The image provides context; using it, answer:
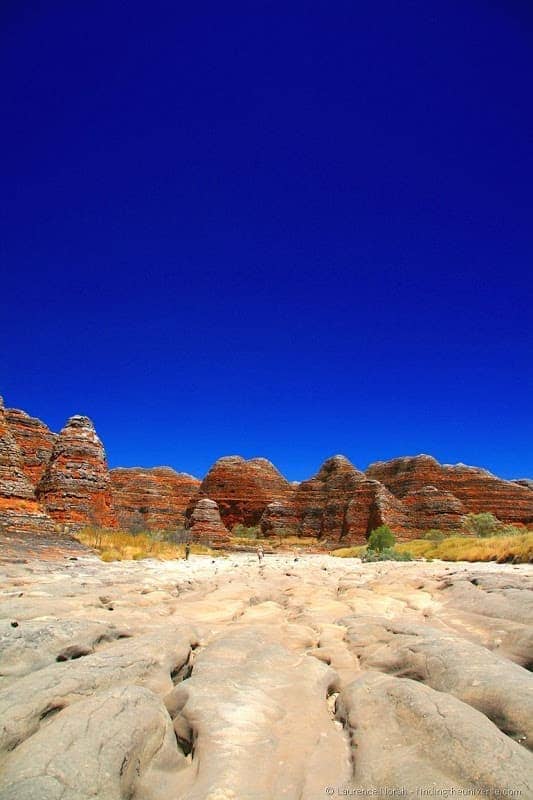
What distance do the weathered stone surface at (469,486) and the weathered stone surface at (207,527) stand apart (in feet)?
73.6

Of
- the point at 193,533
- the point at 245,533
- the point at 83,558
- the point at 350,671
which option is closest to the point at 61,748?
the point at 350,671

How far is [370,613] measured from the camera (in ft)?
21.6

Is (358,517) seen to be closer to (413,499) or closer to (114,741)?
(413,499)

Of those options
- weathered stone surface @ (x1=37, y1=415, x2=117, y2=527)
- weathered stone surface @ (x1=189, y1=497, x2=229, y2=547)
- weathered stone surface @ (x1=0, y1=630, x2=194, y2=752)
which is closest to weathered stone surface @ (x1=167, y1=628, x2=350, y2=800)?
weathered stone surface @ (x1=0, y1=630, x2=194, y2=752)

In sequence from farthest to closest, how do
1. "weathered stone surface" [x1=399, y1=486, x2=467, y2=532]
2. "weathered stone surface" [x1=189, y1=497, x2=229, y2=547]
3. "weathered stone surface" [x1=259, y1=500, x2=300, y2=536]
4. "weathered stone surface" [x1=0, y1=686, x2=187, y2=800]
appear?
"weathered stone surface" [x1=259, y1=500, x2=300, y2=536]
"weathered stone surface" [x1=399, y1=486, x2=467, y2=532]
"weathered stone surface" [x1=189, y1=497, x2=229, y2=547]
"weathered stone surface" [x1=0, y1=686, x2=187, y2=800]

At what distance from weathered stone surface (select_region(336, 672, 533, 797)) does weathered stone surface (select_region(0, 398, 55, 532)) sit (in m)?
14.9

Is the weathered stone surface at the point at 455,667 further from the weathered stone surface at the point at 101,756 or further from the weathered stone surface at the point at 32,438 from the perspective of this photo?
the weathered stone surface at the point at 32,438

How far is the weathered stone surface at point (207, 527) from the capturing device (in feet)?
125

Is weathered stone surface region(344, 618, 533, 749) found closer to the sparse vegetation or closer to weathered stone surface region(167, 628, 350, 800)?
weathered stone surface region(167, 628, 350, 800)

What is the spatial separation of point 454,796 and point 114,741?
1.72m

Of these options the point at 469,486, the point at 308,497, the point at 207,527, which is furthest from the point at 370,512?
the point at 207,527

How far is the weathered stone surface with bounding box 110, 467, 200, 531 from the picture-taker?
52.3 metres

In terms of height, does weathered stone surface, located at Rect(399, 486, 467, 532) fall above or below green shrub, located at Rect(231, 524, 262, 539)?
above

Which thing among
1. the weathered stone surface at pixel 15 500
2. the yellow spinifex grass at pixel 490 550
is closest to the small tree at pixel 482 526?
the yellow spinifex grass at pixel 490 550
